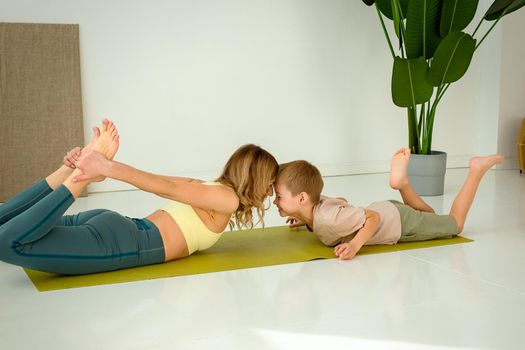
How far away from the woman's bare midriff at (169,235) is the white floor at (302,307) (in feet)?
0.67

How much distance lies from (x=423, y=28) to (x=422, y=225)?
1.62 metres

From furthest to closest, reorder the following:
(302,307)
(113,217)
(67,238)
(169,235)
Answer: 1. (169,235)
2. (113,217)
3. (67,238)
4. (302,307)

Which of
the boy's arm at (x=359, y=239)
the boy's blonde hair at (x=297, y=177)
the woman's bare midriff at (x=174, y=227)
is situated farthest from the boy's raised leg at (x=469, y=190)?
the woman's bare midriff at (x=174, y=227)

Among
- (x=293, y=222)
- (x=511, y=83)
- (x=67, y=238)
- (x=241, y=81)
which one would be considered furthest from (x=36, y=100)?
(x=511, y=83)

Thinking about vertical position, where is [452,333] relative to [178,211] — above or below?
below

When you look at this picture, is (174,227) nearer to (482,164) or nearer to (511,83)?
(482,164)

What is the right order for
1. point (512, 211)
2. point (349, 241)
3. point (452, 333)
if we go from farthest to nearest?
1. point (512, 211)
2. point (349, 241)
3. point (452, 333)

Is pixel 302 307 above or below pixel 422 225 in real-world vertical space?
below

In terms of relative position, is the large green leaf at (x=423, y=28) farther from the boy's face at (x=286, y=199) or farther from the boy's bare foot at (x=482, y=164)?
the boy's face at (x=286, y=199)

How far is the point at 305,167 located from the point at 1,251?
47.1 inches

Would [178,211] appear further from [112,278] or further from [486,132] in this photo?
[486,132]

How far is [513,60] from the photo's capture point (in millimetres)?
5871

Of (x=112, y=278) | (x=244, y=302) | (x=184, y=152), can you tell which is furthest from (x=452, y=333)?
(x=184, y=152)

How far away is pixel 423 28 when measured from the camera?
14.2 feet
